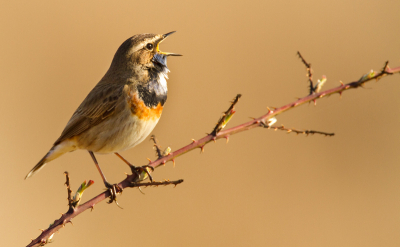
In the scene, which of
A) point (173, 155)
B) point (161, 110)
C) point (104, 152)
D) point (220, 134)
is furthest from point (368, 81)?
point (104, 152)

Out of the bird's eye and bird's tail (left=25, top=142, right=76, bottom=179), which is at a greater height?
the bird's eye

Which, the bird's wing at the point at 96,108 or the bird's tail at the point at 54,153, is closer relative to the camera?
the bird's wing at the point at 96,108

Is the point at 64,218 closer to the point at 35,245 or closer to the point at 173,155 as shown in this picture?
the point at 35,245

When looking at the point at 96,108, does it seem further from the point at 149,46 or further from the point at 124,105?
the point at 149,46

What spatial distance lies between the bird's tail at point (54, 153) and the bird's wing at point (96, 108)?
0.06m

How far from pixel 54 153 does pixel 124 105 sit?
898 mm

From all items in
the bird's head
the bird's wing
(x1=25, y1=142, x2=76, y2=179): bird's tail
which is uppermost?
the bird's head

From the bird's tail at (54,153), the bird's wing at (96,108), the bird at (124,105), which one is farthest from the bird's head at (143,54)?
the bird's tail at (54,153)

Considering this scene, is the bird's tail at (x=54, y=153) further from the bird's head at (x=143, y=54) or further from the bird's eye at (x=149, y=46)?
the bird's eye at (x=149, y=46)

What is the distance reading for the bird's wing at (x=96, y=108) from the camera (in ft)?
12.0

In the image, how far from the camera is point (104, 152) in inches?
147

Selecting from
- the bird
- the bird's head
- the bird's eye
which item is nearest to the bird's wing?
the bird

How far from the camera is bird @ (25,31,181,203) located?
3549 mm

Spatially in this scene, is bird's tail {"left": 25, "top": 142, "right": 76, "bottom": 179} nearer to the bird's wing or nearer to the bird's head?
the bird's wing
